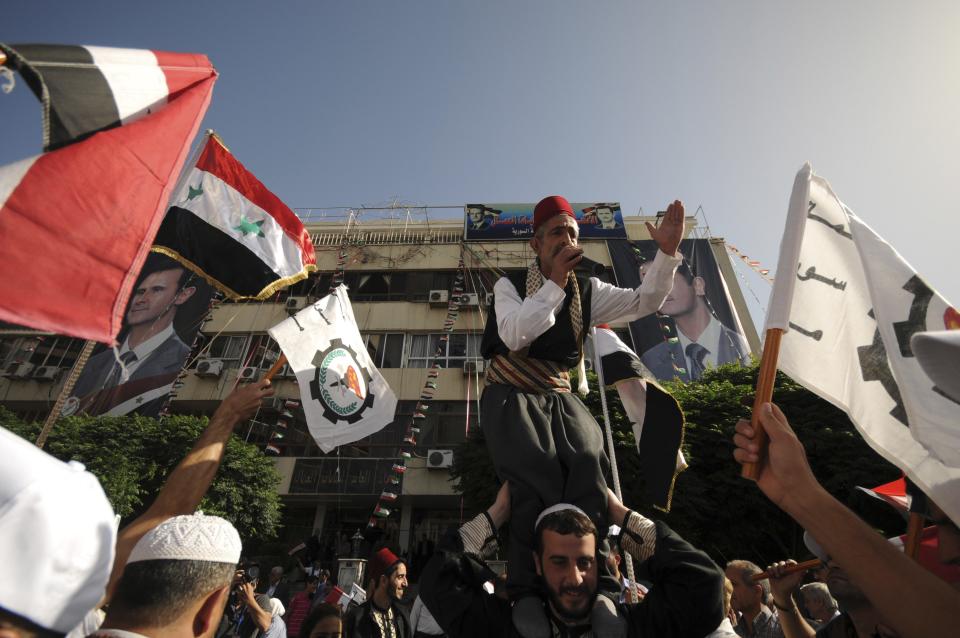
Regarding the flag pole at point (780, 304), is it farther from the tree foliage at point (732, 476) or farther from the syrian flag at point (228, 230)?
the tree foliage at point (732, 476)

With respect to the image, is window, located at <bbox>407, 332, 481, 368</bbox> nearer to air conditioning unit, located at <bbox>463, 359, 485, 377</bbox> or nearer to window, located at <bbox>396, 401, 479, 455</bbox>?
air conditioning unit, located at <bbox>463, 359, 485, 377</bbox>

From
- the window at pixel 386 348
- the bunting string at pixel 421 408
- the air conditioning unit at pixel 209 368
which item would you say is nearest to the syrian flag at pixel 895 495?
the bunting string at pixel 421 408

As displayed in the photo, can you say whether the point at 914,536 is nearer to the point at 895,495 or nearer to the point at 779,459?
the point at 779,459

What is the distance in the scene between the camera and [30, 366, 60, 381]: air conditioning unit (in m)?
19.3

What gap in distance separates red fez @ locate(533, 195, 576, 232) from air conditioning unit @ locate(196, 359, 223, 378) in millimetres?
19402

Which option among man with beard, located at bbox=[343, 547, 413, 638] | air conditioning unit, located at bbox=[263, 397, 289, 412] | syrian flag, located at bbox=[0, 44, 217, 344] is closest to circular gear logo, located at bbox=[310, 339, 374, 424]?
man with beard, located at bbox=[343, 547, 413, 638]

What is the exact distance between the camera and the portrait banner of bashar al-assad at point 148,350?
51.0 feet

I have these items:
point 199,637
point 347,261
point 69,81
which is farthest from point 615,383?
point 347,261

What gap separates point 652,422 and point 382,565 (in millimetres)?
3406

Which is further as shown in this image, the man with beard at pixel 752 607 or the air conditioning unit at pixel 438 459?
the air conditioning unit at pixel 438 459

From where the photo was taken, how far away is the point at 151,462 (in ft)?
43.5

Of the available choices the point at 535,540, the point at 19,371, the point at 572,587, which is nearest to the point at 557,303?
the point at 535,540

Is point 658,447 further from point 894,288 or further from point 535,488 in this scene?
point 894,288

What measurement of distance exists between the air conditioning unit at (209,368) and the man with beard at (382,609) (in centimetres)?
1653
